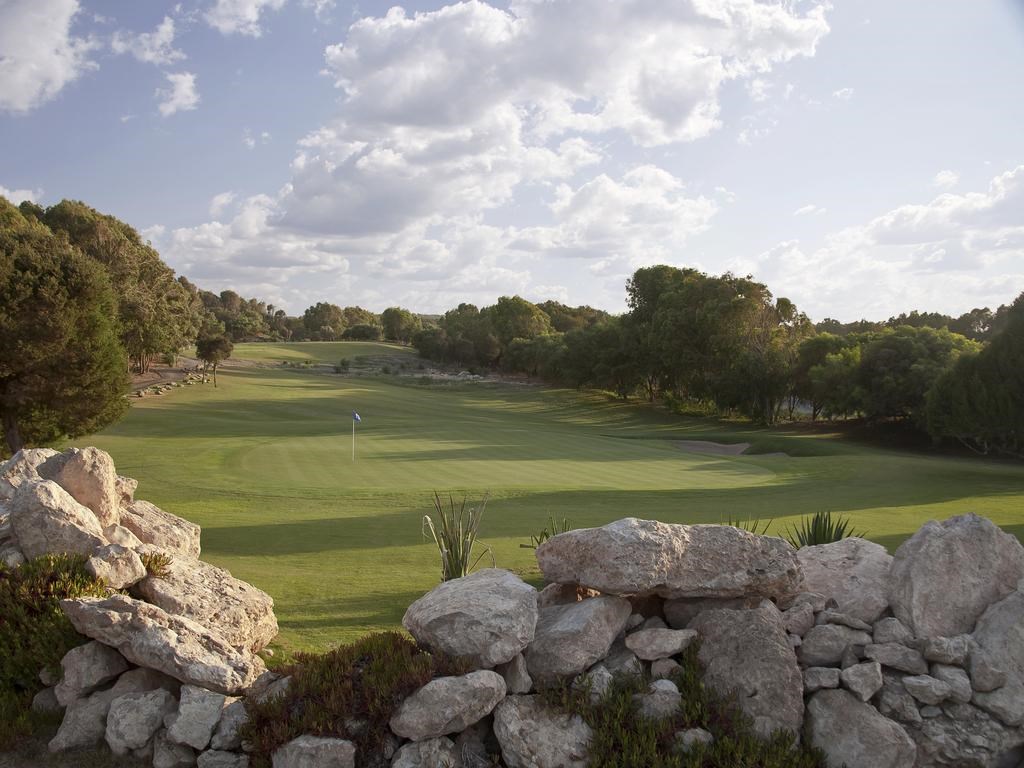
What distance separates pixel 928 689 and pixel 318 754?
15.6 feet

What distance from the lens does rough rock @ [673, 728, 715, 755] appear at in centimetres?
557

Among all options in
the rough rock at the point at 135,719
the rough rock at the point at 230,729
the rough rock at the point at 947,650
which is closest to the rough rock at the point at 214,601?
the rough rock at the point at 135,719

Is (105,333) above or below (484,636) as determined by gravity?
above

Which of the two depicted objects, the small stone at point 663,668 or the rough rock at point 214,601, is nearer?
the small stone at point 663,668

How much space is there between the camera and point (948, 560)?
658 centimetres

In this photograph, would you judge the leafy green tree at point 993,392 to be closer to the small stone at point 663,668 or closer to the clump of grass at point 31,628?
the small stone at point 663,668

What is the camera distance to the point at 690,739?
18.4 ft

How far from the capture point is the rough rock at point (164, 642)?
6.29 metres

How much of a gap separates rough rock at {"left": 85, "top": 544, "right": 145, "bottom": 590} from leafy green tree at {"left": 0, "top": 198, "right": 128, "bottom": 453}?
1922 centimetres

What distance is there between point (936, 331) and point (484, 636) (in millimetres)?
51572

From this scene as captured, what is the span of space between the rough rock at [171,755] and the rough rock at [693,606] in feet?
14.1

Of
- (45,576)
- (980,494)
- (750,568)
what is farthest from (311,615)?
(980,494)

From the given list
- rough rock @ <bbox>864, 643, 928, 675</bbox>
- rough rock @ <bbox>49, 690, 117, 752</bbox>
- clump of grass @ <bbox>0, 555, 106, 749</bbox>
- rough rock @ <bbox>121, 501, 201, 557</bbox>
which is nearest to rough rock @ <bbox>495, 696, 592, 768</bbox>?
rough rock @ <bbox>864, 643, 928, 675</bbox>

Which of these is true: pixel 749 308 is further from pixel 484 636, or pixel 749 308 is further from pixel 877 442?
pixel 484 636
